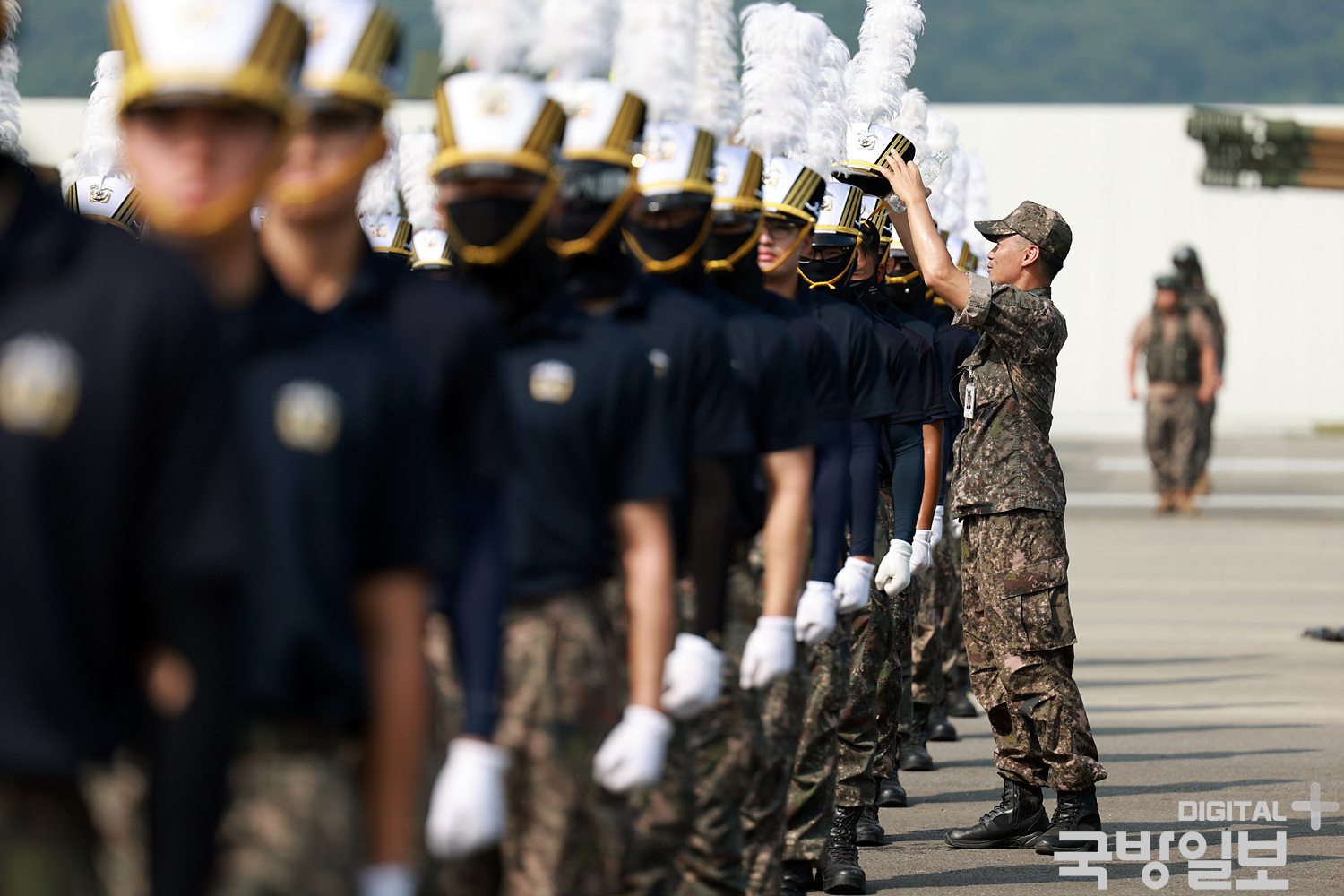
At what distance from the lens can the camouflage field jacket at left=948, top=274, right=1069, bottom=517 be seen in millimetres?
8312

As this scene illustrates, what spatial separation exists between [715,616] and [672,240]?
1.10m

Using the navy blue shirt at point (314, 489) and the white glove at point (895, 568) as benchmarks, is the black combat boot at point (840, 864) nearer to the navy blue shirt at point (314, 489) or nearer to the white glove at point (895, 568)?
the white glove at point (895, 568)

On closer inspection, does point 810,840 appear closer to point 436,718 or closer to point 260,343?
point 436,718

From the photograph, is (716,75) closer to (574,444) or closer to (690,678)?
(690,678)

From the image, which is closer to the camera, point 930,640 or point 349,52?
point 349,52

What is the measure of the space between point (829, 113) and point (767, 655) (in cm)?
353

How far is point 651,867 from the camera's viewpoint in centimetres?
484

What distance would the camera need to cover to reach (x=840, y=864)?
24.5 ft

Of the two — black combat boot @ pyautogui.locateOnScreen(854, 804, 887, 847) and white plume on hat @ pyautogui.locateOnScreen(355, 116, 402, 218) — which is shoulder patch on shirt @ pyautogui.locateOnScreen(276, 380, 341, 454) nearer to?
black combat boot @ pyautogui.locateOnScreen(854, 804, 887, 847)

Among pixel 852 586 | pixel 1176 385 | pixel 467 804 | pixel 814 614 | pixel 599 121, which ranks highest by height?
pixel 1176 385

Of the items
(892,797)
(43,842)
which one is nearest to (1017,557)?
(892,797)

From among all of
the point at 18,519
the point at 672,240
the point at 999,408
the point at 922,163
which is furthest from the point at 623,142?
the point at 922,163

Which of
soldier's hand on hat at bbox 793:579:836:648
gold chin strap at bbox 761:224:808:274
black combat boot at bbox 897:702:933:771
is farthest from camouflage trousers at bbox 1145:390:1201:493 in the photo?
soldier's hand on hat at bbox 793:579:836:648

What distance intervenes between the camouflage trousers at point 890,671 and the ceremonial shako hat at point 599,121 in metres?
3.96
